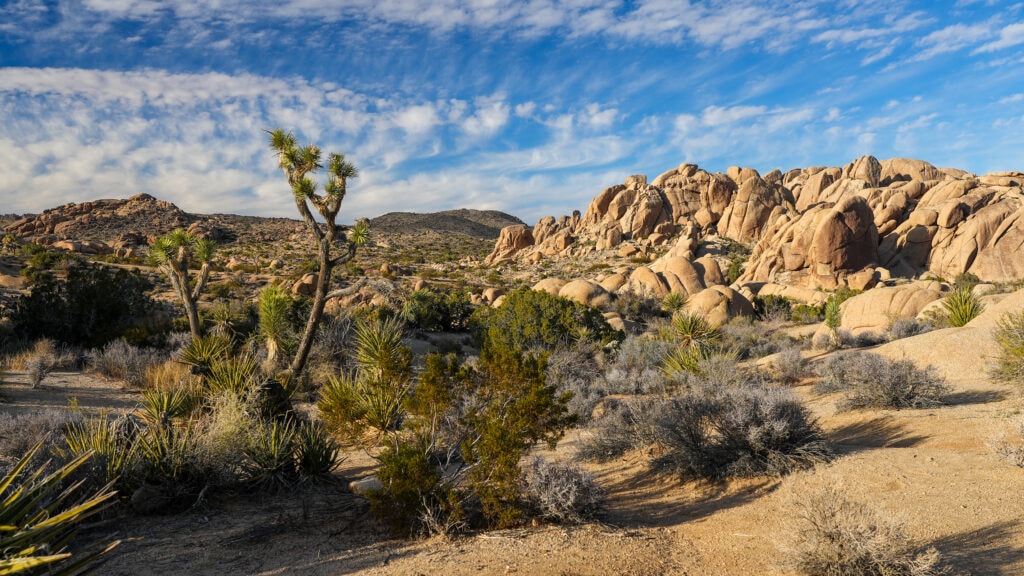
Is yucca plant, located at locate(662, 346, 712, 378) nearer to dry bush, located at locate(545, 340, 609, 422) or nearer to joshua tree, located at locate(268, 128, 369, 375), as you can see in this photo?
dry bush, located at locate(545, 340, 609, 422)

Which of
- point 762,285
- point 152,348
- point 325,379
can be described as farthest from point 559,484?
point 762,285

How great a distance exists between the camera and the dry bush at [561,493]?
555 centimetres

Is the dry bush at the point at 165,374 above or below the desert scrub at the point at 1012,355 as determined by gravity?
above

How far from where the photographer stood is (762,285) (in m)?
39.6

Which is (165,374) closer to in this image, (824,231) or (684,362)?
(684,362)

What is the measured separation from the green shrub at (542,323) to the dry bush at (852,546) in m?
14.2

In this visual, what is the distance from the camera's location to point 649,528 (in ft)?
19.0

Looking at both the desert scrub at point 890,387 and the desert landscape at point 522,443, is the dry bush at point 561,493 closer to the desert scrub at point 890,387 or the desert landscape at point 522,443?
the desert landscape at point 522,443

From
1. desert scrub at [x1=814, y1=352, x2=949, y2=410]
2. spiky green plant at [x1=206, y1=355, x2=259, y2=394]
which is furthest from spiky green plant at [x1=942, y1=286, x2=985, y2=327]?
spiky green plant at [x1=206, y1=355, x2=259, y2=394]

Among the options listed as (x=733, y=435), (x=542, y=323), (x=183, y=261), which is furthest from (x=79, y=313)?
(x=733, y=435)

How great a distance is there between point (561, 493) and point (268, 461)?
364 centimetres

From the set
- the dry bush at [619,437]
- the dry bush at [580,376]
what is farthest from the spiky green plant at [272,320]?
the dry bush at [619,437]

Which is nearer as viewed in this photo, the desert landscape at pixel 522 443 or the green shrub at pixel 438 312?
the desert landscape at pixel 522 443

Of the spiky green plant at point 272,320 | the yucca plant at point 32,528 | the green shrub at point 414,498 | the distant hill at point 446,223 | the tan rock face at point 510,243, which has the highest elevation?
the distant hill at point 446,223
